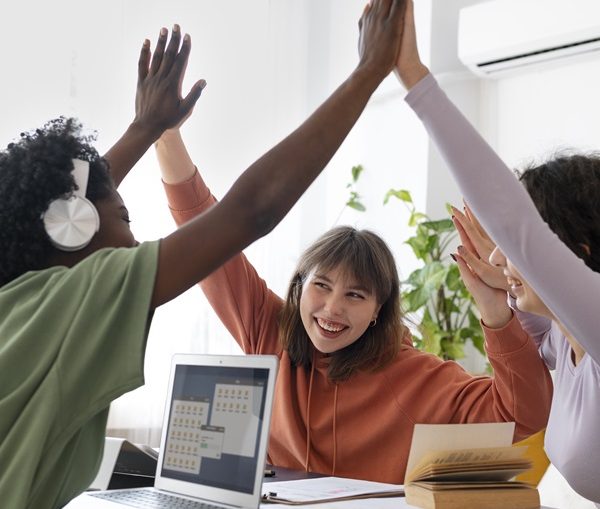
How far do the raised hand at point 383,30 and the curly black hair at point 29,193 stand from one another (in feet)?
1.51

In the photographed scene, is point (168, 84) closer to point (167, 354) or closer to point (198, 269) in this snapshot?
point (198, 269)

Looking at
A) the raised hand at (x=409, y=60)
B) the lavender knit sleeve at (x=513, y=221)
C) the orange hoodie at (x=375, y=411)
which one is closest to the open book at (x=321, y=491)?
the orange hoodie at (x=375, y=411)

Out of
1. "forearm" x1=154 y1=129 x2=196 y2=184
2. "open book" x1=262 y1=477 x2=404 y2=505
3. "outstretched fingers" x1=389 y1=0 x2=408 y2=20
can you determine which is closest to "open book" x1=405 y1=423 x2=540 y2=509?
"open book" x1=262 y1=477 x2=404 y2=505

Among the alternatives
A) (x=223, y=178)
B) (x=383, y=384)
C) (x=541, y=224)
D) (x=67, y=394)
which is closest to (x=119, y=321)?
(x=67, y=394)

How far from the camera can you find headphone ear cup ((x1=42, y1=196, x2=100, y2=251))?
3.46 feet

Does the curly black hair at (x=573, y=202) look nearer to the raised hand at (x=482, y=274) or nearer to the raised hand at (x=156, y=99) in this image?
the raised hand at (x=482, y=274)

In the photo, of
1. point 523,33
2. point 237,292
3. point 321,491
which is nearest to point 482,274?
point 321,491

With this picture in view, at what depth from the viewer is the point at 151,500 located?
58.3 inches

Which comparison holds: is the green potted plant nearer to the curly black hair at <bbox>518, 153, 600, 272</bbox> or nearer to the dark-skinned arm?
the curly black hair at <bbox>518, 153, 600, 272</bbox>

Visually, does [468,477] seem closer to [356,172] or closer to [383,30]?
[383,30]

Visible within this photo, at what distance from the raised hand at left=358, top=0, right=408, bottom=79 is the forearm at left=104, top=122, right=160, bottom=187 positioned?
468 millimetres

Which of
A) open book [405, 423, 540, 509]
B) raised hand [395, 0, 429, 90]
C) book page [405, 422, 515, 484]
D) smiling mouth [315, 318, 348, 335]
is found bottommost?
open book [405, 423, 540, 509]

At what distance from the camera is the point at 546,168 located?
4.71 feet

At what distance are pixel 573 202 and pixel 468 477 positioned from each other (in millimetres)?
486
